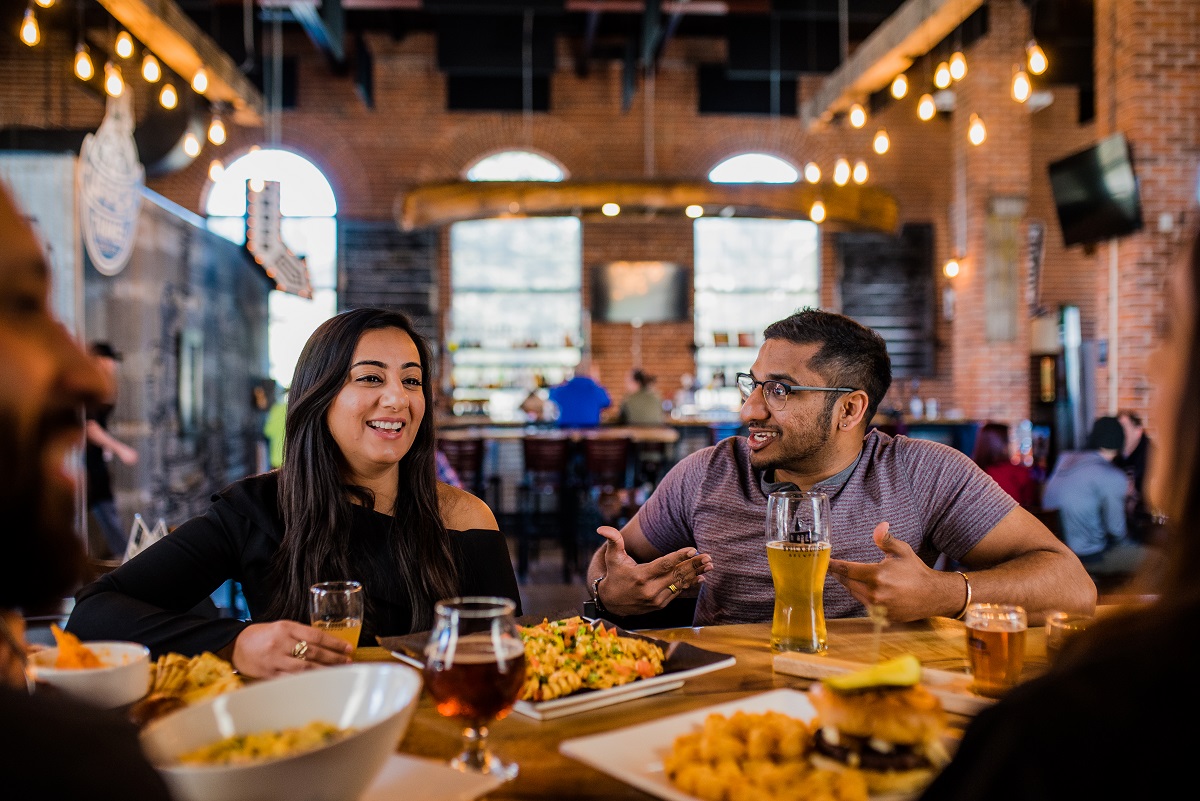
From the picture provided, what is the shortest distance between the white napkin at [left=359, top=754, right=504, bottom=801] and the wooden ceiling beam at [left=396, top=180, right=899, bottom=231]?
6.60 meters

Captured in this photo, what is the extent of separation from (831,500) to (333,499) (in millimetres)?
1069

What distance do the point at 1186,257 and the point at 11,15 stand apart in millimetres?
7878

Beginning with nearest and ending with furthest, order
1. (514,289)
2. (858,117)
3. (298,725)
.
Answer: (298,725)
(858,117)
(514,289)

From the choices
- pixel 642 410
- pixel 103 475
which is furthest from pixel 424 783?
pixel 642 410

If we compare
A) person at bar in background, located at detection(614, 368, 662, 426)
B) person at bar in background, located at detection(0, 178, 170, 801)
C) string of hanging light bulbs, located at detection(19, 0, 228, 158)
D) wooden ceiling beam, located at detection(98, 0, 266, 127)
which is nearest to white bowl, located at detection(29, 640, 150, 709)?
person at bar in background, located at detection(0, 178, 170, 801)

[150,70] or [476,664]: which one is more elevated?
[150,70]

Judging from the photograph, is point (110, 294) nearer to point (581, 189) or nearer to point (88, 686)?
point (581, 189)

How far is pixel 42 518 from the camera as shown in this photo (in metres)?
0.51

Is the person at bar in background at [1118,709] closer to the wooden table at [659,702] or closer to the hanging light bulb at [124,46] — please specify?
the wooden table at [659,702]

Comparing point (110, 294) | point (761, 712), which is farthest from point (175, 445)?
point (761, 712)

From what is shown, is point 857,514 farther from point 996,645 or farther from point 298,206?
point 298,206

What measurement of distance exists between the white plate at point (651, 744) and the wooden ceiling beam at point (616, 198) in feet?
20.9

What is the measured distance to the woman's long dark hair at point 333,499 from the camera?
70.5 inches

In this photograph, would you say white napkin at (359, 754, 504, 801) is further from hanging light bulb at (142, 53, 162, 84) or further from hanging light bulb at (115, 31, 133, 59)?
hanging light bulb at (142, 53, 162, 84)
